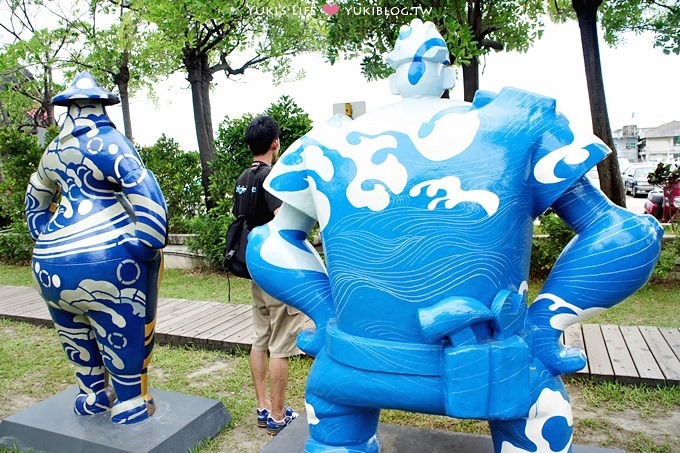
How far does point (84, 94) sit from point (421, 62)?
164cm


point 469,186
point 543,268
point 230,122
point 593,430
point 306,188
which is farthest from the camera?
point 230,122

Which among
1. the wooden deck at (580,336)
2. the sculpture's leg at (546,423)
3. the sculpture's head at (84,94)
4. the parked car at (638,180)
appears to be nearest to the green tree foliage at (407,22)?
the wooden deck at (580,336)

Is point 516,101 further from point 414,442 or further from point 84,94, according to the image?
point 84,94

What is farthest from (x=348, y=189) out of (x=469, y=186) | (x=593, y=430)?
(x=593, y=430)

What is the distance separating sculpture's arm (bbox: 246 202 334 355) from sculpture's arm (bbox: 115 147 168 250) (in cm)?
85

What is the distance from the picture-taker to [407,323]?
4.81 ft

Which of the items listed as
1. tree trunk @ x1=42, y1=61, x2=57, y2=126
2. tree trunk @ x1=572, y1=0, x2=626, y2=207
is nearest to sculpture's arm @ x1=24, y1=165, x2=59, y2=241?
tree trunk @ x1=572, y1=0, x2=626, y2=207

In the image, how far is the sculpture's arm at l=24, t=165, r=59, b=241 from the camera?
104 inches

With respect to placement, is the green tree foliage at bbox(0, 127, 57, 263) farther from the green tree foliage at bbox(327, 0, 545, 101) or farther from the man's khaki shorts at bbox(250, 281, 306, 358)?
the man's khaki shorts at bbox(250, 281, 306, 358)

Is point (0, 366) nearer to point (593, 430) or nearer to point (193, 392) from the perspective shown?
point (193, 392)

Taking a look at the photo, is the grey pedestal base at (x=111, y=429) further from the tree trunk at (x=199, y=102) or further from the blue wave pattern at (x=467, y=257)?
the tree trunk at (x=199, y=102)

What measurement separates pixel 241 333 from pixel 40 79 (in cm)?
1277

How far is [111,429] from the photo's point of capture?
8.50 feet

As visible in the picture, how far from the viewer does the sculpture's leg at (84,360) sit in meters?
2.63
